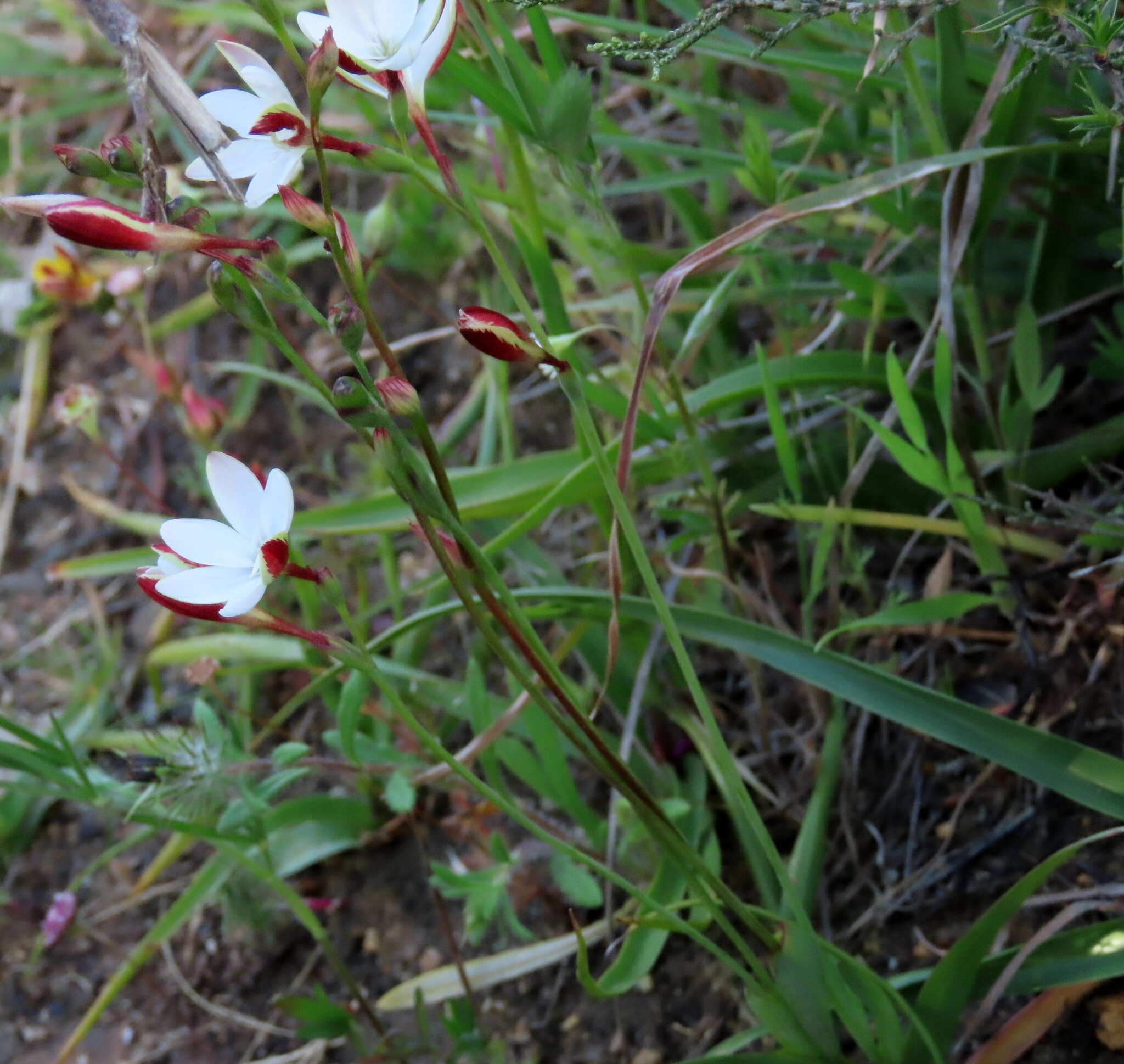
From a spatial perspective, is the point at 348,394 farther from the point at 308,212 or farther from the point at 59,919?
the point at 59,919

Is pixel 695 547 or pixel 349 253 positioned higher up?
pixel 349 253

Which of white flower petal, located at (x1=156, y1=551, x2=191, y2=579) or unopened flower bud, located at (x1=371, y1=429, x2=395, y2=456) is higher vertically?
unopened flower bud, located at (x1=371, y1=429, x2=395, y2=456)

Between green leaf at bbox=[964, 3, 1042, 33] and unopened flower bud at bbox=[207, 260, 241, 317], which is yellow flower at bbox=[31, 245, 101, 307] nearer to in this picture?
unopened flower bud at bbox=[207, 260, 241, 317]

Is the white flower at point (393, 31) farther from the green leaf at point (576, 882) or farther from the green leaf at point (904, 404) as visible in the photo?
the green leaf at point (576, 882)

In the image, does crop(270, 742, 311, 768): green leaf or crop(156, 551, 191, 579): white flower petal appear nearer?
crop(156, 551, 191, 579): white flower petal

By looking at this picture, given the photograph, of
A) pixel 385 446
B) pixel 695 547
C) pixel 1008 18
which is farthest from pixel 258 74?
pixel 695 547

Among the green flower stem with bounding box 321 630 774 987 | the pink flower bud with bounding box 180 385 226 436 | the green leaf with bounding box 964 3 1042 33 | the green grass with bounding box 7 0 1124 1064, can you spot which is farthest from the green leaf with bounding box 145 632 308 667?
the green leaf with bounding box 964 3 1042 33

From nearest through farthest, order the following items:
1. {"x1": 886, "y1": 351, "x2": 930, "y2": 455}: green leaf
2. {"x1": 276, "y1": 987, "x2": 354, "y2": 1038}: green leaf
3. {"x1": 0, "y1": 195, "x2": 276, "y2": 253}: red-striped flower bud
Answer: {"x1": 0, "y1": 195, "x2": 276, "y2": 253}: red-striped flower bud → {"x1": 886, "y1": 351, "x2": 930, "y2": 455}: green leaf → {"x1": 276, "y1": 987, "x2": 354, "y2": 1038}: green leaf

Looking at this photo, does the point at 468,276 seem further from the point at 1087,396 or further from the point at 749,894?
the point at 749,894
